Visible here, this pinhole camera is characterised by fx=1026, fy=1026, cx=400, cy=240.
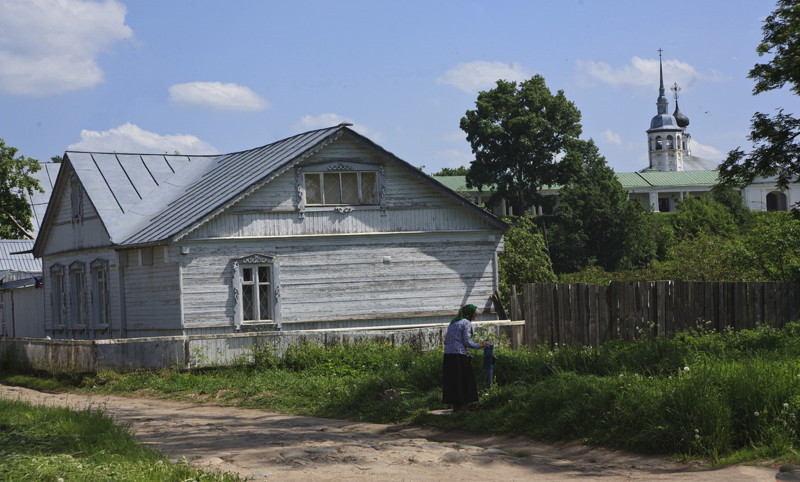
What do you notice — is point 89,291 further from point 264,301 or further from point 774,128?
point 774,128

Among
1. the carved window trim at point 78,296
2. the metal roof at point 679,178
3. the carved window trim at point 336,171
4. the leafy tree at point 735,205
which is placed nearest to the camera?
the carved window trim at point 336,171

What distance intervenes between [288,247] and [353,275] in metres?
1.85

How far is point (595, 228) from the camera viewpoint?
7669cm

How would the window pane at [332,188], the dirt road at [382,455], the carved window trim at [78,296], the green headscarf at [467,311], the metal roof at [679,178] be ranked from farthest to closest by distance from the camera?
A: the metal roof at [679,178] → the carved window trim at [78,296] → the window pane at [332,188] → the green headscarf at [467,311] → the dirt road at [382,455]

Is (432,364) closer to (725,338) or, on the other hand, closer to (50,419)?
(725,338)

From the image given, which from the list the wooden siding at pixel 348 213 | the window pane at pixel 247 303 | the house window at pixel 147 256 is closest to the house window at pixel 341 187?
the wooden siding at pixel 348 213

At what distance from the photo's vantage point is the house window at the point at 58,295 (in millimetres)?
30584

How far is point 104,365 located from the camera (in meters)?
20.6

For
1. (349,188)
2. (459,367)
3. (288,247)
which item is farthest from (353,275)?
(459,367)

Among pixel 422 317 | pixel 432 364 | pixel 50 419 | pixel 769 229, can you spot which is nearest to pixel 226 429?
pixel 50 419

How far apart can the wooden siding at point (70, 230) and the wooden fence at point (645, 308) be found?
12119 mm

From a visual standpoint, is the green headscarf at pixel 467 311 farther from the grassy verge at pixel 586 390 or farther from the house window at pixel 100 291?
the house window at pixel 100 291

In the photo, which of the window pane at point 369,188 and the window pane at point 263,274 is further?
the window pane at point 369,188

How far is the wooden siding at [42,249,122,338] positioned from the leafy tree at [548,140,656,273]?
49.3 m
